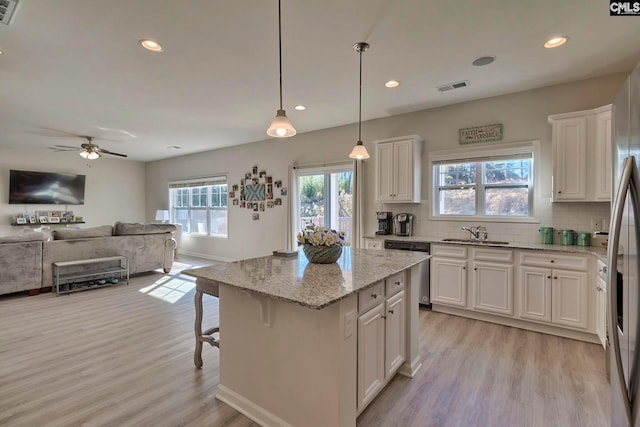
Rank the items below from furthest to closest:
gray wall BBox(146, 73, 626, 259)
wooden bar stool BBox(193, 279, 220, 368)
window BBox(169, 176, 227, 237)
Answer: window BBox(169, 176, 227, 237), gray wall BBox(146, 73, 626, 259), wooden bar stool BBox(193, 279, 220, 368)

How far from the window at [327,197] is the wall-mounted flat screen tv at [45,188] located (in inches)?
247

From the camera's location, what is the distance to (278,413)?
6.15 ft

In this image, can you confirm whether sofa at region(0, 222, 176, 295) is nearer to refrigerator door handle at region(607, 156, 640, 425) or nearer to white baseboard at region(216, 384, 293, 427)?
white baseboard at region(216, 384, 293, 427)

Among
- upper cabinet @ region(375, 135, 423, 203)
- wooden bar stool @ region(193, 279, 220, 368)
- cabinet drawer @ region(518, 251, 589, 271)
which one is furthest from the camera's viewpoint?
upper cabinet @ region(375, 135, 423, 203)

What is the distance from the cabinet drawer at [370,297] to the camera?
185 cm

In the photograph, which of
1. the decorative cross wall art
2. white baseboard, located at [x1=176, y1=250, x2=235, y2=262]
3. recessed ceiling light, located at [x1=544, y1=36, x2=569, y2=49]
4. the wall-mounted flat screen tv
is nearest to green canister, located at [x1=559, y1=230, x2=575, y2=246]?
recessed ceiling light, located at [x1=544, y1=36, x2=569, y2=49]

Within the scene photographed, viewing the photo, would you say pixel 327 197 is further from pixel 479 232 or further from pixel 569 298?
pixel 569 298

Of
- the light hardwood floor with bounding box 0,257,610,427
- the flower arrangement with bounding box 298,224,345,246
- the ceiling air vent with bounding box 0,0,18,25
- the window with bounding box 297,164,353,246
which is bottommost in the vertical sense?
the light hardwood floor with bounding box 0,257,610,427

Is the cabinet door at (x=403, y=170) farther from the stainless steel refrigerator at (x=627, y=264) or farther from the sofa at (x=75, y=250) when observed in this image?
the sofa at (x=75, y=250)

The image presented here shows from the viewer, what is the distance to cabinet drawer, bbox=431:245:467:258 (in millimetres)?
3732

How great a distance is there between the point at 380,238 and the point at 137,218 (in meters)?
8.18

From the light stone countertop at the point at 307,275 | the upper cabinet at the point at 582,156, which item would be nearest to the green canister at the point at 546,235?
the upper cabinet at the point at 582,156

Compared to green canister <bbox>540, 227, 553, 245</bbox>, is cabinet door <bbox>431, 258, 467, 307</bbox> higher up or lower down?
lower down

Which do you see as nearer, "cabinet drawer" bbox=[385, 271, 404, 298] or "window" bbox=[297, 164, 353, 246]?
"cabinet drawer" bbox=[385, 271, 404, 298]
